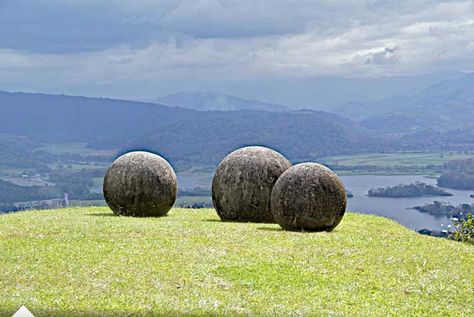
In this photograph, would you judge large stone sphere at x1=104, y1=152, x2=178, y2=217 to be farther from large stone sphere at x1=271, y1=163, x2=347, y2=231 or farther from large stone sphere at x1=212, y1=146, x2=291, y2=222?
large stone sphere at x1=271, y1=163, x2=347, y2=231

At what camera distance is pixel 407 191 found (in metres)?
158

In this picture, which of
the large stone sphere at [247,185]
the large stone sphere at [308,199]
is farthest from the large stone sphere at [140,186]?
the large stone sphere at [308,199]

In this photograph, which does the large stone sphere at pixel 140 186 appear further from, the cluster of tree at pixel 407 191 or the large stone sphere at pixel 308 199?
the cluster of tree at pixel 407 191

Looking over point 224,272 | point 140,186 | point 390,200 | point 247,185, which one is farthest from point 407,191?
point 224,272

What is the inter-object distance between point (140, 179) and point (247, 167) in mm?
4691

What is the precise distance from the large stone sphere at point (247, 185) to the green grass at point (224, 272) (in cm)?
333

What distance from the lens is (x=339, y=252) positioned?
2047cm

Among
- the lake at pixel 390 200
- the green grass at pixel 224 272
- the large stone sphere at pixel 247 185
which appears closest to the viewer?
the green grass at pixel 224 272

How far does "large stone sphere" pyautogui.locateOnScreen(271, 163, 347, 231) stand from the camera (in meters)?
25.3

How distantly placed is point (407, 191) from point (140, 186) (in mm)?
134311

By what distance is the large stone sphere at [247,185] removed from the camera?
95.1 ft

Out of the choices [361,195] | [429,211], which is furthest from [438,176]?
[429,211]

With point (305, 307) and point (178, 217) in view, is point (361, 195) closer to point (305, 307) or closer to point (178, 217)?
point (178, 217)

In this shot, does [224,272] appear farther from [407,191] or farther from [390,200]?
[407,191]
